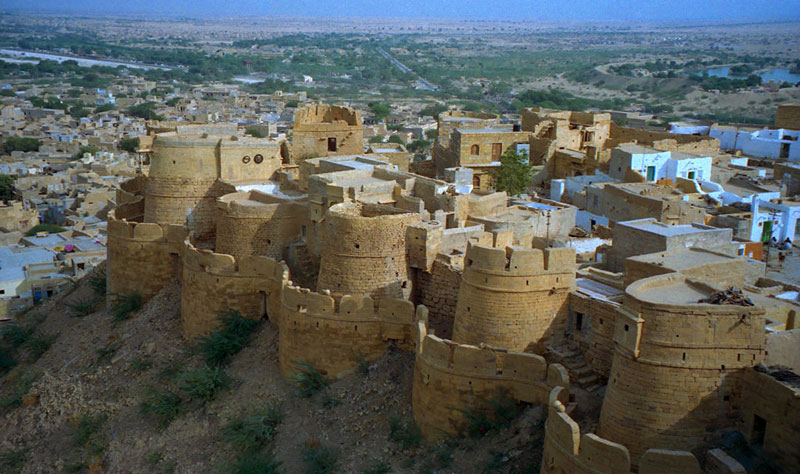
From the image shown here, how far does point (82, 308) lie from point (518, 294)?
45.2 ft

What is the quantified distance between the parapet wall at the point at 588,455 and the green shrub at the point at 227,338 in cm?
804

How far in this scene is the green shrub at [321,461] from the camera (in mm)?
14852

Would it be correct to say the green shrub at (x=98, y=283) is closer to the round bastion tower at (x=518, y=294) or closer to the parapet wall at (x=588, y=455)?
the round bastion tower at (x=518, y=294)

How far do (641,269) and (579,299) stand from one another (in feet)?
3.33

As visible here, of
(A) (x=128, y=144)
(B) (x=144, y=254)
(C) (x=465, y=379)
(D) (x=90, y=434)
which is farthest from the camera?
(A) (x=128, y=144)

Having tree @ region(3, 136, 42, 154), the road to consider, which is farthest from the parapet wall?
the road

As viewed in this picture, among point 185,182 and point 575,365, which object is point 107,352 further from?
point 575,365

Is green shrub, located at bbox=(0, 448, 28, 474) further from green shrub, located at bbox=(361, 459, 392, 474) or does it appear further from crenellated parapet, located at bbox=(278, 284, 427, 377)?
green shrub, located at bbox=(361, 459, 392, 474)

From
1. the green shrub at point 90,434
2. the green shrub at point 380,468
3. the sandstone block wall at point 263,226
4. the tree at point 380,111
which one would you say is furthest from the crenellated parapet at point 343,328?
the tree at point 380,111

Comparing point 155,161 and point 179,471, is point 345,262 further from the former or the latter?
point 155,161

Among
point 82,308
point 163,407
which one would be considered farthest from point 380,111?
point 163,407

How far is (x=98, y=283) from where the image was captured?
80.3 ft

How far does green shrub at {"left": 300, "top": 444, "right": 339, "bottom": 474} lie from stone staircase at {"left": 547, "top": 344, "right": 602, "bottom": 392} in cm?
378

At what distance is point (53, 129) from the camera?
74500 mm
